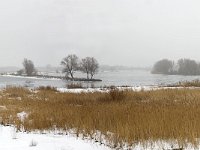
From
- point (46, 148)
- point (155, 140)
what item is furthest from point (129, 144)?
point (46, 148)

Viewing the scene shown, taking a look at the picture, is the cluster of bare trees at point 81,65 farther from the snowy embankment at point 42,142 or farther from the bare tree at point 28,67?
the snowy embankment at point 42,142

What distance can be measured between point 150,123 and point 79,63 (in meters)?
100

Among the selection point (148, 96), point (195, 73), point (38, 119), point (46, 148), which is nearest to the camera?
point (46, 148)

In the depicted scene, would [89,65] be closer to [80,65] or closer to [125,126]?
[80,65]

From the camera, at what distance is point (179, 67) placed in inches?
5901

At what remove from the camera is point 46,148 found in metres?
8.39

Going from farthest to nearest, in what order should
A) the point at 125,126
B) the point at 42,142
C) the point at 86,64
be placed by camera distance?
the point at 86,64
the point at 125,126
the point at 42,142

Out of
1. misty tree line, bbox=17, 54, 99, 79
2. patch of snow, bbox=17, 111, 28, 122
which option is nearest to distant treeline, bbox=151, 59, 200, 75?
misty tree line, bbox=17, 54, 99, 79

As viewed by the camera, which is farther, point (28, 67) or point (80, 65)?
point (28, 67)

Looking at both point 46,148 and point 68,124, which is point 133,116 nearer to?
point 68,124

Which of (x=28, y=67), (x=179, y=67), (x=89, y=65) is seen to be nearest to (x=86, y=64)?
(x=89, y=65)

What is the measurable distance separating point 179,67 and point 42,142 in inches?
5739

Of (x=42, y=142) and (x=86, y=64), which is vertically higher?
(x=86, y=64)

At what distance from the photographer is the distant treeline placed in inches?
5408
